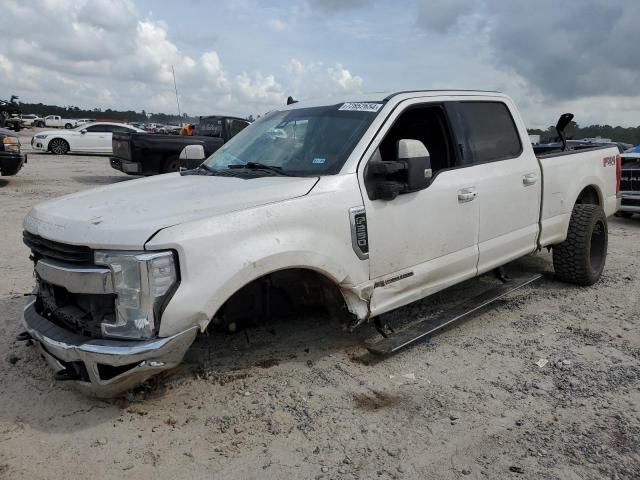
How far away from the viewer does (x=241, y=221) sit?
9.41 ft

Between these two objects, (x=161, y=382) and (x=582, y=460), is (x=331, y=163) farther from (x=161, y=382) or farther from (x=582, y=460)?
(x=582, y=460)

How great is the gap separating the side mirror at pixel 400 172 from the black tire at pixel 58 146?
70.9 feet

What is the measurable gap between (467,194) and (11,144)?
35.2 ft

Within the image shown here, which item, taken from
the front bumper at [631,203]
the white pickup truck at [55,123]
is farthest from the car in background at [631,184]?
the white pickup truck at [55,123]

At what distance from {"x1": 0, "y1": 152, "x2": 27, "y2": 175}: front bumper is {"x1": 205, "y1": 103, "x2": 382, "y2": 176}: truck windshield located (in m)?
8.96

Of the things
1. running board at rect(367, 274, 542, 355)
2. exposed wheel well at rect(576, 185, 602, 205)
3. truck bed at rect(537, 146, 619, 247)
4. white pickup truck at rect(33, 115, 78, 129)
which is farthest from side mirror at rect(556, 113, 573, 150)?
white pickup truck at rect(33, 115, 78, 129)

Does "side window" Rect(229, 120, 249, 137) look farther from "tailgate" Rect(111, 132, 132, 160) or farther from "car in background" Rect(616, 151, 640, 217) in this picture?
"car in background" Rect(616, 151, 640, 217)

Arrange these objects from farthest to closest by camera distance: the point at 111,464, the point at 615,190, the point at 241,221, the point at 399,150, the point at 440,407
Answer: the point at 615,190, the point at 399,150, the point at 440,407, the point at 241,221, the point at 111,464

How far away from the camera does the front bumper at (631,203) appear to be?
9570 millimetres

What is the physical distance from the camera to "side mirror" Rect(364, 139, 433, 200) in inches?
135

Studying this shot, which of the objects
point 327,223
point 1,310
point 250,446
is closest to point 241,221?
point 327,223

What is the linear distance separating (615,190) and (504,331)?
2.88 metres

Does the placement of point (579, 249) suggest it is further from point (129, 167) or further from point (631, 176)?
point (129, 167)

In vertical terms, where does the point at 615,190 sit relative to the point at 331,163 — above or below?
below
